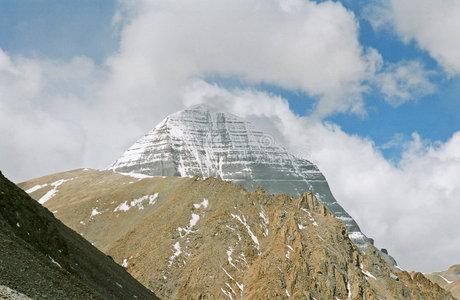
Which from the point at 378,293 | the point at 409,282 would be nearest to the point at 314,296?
the point at 378,293

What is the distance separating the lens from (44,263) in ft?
165

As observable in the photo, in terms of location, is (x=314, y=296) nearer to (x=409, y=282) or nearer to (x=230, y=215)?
(x=230, y=215)

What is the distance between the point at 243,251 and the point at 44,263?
118m

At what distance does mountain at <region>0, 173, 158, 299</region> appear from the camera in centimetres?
4369

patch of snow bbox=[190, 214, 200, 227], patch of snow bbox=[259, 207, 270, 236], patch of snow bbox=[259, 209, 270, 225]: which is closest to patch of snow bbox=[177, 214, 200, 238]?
patch of snow bbox=[190, 214, 200, 227]

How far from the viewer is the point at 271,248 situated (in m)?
164

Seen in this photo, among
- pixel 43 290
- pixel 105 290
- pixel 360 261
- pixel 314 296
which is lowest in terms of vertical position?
pixel 43 290

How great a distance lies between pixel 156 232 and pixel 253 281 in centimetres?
3840

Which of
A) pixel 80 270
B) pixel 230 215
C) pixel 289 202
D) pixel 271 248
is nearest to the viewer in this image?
pixel 80 270

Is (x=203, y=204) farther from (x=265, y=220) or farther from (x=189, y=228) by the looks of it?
(x=265, y=220)

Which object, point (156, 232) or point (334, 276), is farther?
point (156, 232)

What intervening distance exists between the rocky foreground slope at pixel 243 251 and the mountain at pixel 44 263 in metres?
63.6

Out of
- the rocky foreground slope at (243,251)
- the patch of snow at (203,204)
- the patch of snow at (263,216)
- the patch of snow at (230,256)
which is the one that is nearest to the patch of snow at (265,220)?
the patch of snow at (263,216)

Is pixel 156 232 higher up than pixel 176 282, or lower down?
higher up
